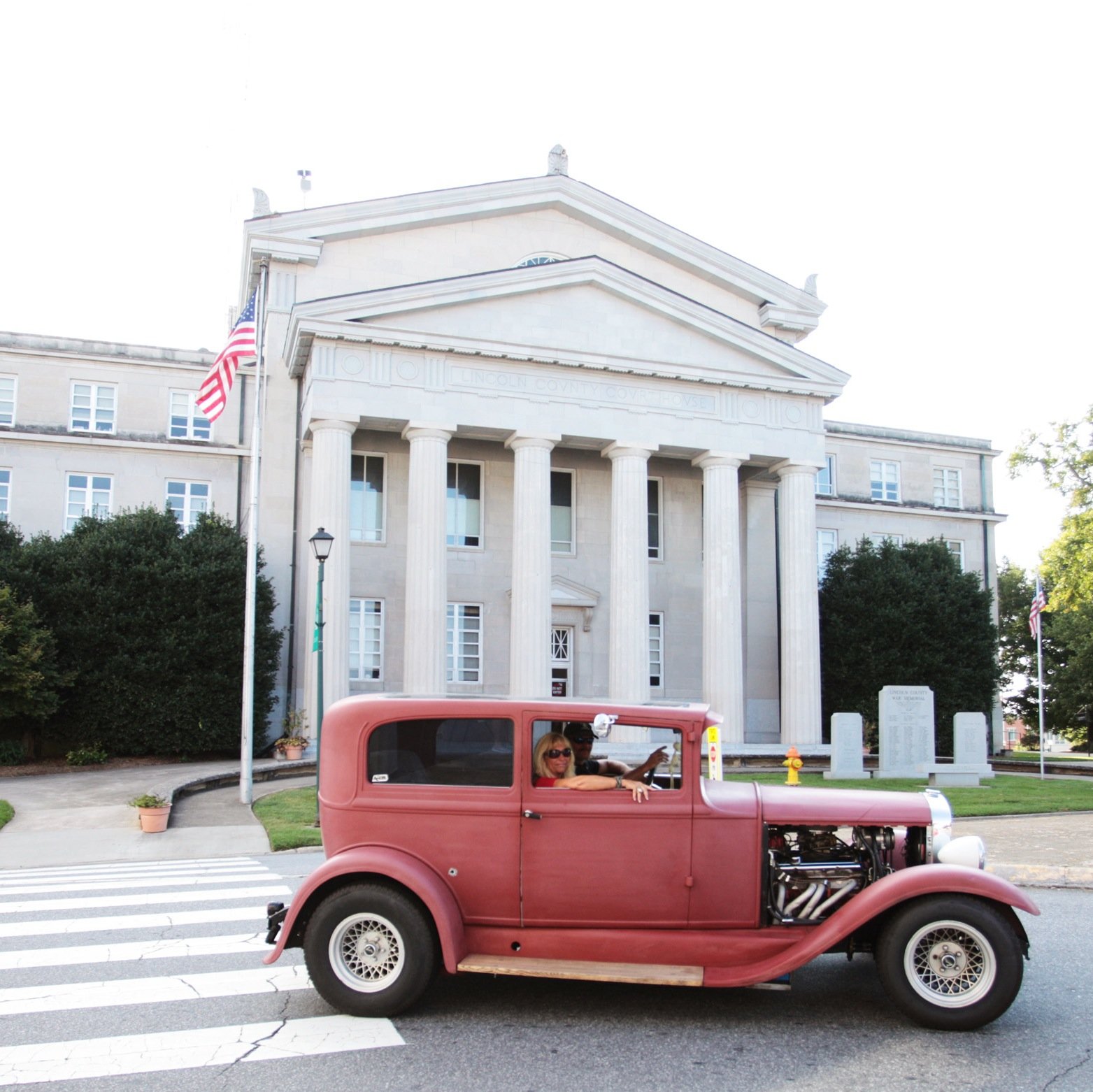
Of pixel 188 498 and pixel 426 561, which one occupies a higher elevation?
pixel 188 498

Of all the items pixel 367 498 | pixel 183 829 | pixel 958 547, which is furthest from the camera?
pixel 958 547

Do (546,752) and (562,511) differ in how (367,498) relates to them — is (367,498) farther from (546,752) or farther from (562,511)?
(546,752)

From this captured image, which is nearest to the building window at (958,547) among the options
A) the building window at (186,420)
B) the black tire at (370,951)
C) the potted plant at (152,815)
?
the building window at (186,420)

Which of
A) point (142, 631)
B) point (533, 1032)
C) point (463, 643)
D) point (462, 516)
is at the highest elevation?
point (462, 516)

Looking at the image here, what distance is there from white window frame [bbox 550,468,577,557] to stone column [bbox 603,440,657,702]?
2760 mm

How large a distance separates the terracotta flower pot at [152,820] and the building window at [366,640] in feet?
48.5

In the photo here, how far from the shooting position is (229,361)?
23188mm

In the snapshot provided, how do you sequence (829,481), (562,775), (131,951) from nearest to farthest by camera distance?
1. (562,775)
2. (131,951)
3. (829,481)

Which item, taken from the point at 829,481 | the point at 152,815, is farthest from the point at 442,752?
the point at 829,481

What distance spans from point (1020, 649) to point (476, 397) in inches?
2039

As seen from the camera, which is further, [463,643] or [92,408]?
[92,408]

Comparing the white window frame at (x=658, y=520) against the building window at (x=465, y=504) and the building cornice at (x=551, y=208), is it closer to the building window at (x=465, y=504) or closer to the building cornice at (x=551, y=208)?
the building window at (x=465, y=504)

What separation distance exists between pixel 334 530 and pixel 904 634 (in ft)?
66.1

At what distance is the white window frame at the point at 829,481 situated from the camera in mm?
45875
